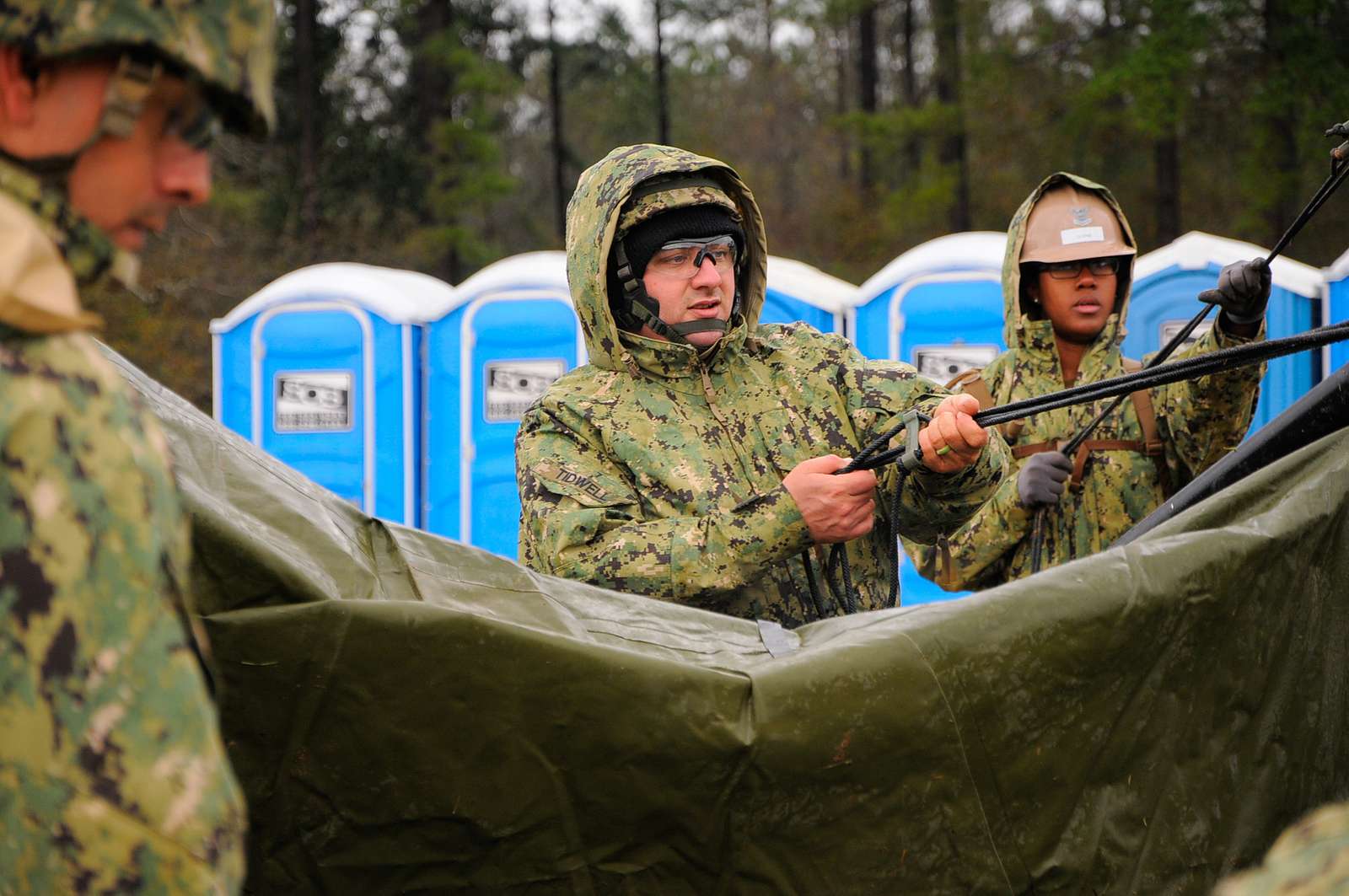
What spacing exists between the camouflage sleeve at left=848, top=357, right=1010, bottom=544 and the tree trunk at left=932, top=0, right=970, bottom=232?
63.9ft

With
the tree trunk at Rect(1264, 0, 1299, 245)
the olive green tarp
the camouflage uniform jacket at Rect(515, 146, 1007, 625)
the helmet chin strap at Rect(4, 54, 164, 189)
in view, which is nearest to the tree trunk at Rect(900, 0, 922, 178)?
the tree trunk at Rect(1264, 0, 1299, 245)

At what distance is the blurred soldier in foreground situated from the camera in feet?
3.95

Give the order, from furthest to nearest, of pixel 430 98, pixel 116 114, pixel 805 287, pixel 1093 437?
pixel 430 98, pixel 805 287, pixel 1093 437, pixel 116 114

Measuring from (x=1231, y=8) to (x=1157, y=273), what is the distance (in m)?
10.8

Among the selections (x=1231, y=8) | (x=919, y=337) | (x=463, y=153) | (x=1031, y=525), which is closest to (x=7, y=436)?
(x=1031, y=525)

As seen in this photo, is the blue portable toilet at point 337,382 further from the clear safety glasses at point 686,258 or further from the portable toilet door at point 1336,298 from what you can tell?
the clear safety glasses at point 686,258

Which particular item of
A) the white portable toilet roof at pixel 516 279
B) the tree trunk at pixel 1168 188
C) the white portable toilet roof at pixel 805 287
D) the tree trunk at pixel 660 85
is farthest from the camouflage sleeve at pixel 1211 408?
the tree trunk at pixel 660 85

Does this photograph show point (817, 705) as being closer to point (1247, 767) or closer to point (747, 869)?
point (747, 869)

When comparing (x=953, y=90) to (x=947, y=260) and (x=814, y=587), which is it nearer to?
(x=947, y=260)

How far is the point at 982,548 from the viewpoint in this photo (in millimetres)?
4488

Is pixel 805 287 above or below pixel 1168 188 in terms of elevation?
below

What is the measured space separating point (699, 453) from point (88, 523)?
2068 mm

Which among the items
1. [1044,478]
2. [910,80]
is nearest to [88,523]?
[1044,478]

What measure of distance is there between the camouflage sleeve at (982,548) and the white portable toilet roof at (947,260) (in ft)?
14.2
